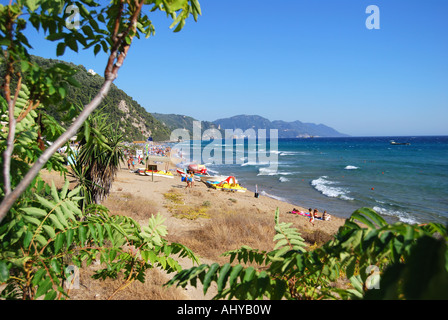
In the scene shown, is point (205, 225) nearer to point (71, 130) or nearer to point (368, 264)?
point (368, 264)

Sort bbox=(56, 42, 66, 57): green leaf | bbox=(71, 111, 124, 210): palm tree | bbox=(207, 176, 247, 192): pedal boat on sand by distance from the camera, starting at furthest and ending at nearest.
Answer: bbox=(207, 176, 247, 192): pedal boat on sand < bbox=(71, 111, 124, 210): palm tree < bbox=(56, 42, 66, 57): green leaf

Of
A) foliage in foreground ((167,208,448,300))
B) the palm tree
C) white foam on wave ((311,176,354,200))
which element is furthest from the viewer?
white foam on wave ((311,176,354,200))

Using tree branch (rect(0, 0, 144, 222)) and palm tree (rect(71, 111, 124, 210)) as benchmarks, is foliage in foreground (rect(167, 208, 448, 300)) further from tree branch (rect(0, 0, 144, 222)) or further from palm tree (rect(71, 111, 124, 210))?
palm tree (rect(71, 111, 124, 210))

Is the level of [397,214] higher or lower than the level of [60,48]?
lower

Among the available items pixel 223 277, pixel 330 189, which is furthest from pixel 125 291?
pixel 330 189

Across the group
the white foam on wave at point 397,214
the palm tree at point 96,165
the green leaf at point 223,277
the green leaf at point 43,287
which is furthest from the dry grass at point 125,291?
the white foam on wave at point 397,214

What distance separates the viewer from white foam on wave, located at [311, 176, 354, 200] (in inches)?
1073

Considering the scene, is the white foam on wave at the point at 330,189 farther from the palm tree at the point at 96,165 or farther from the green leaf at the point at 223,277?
the green leaf at the point at 223,277

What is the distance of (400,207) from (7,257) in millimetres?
26792

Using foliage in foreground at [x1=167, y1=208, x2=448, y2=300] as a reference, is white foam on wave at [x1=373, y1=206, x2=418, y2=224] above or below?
below

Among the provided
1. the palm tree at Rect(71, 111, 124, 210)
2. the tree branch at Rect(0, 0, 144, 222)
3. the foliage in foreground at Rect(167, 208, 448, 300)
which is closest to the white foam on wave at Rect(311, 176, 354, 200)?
the palm tree at Rect(71, 111, 124, 210)

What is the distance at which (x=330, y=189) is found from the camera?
30.2 meters

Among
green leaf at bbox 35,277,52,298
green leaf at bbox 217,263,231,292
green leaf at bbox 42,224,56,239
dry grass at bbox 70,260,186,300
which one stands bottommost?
dry grass at bbox 70,260,186,300

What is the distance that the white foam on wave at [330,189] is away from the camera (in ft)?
89.4
